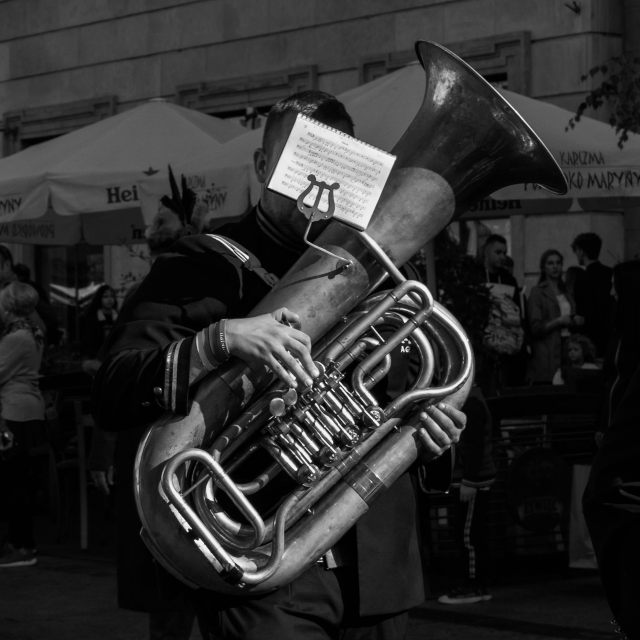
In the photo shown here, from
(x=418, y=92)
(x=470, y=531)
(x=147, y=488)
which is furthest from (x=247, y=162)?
(x=147, y=488)

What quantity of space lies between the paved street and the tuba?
2988 millimetres

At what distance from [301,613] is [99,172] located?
6.56m

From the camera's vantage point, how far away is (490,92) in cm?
332

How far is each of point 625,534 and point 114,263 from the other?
1462 cm

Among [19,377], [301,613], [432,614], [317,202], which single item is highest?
[317,202]

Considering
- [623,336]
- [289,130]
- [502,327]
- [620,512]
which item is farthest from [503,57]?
[620,512]

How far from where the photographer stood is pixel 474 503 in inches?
254

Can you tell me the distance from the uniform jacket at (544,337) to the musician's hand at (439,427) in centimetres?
811

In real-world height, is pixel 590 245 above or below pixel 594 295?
above

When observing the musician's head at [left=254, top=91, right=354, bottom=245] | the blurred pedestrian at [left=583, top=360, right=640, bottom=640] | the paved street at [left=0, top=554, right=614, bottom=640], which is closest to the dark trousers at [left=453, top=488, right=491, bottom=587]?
the paved street at [left=0, top=554, right=614, bottom=640]

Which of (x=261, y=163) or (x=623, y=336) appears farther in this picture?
(x=623, y=336)

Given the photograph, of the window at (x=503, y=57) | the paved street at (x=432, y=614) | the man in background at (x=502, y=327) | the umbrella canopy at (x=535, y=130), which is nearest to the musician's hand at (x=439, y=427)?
the paved street at (x=432, y=614)

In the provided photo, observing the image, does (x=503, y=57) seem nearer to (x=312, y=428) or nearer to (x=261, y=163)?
(x=261, y=163)

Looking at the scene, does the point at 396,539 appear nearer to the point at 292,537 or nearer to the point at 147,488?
the point at 292,537
